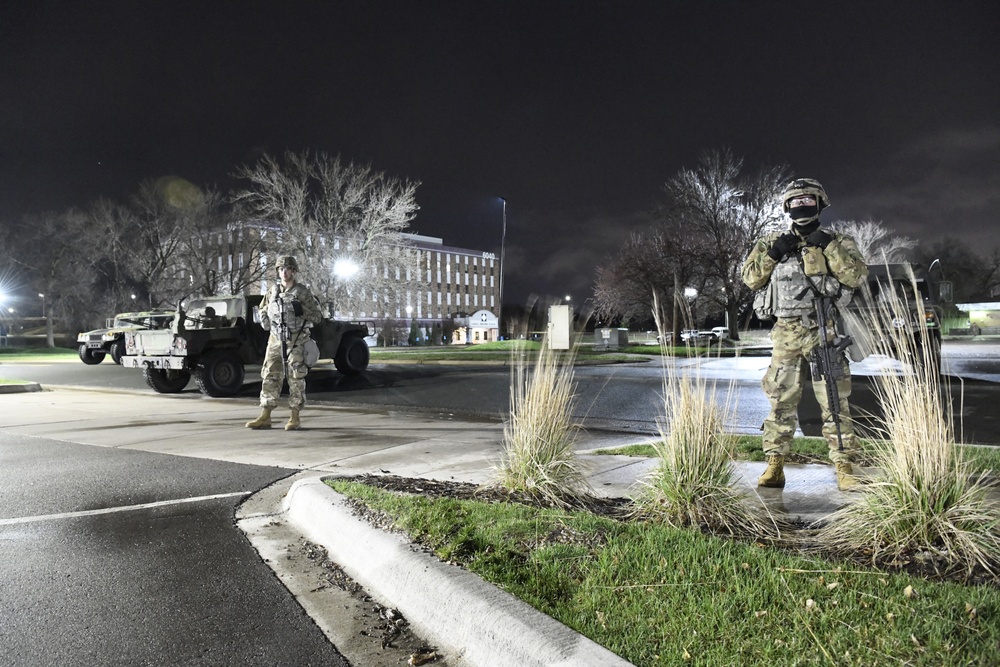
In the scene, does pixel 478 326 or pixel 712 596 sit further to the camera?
pixel 478 326

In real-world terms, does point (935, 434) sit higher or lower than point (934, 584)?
higher

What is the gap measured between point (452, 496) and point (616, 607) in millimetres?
1980

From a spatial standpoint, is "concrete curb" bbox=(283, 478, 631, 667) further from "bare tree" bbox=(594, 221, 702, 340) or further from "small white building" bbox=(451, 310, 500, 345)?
"small white building" bbox=(451, 310, 500, 345)

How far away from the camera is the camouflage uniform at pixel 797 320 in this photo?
4.77 metres

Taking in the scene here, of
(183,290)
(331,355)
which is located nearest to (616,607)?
→ (331,355)

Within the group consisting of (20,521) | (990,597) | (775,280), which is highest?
(775,280)

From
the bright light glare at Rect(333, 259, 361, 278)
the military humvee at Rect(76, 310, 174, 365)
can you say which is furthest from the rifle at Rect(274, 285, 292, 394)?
the bright light glare at Rect(333, 259, 361, 278)

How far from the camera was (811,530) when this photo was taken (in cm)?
362

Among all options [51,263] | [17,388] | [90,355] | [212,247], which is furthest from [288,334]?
[51,263]

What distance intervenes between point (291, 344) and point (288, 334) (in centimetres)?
15

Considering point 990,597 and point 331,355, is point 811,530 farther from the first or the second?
point 331,355

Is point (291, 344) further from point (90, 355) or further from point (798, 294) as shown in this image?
point (90, 355)

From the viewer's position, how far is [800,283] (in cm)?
491

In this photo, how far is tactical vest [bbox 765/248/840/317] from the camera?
4832 millimetres
